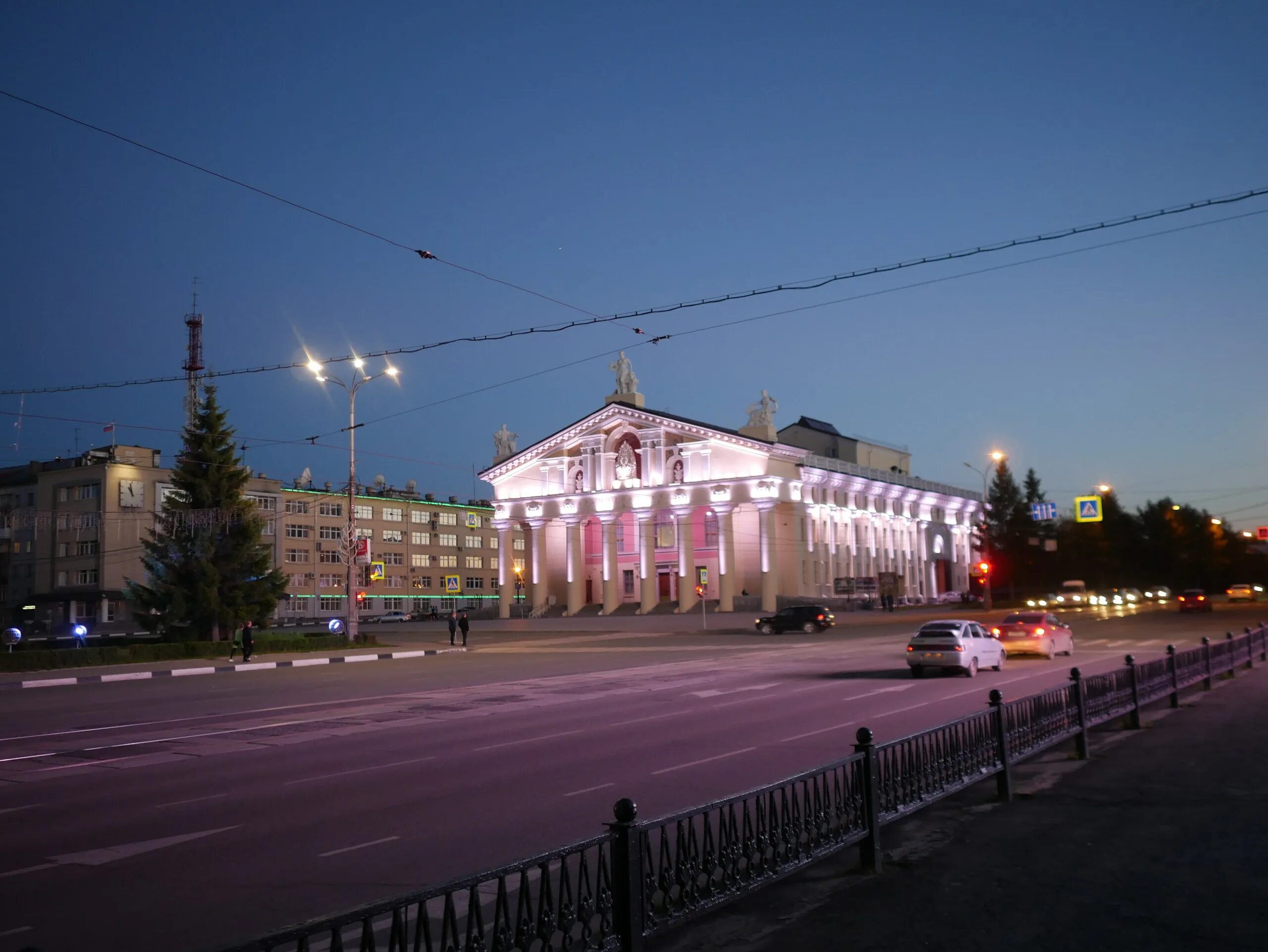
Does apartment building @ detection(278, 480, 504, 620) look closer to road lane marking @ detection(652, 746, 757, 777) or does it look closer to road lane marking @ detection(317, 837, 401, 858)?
road lane marking @ detection(652, 746, 757, 777)

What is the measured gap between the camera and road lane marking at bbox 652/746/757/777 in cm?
1211

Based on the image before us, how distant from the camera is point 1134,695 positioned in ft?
49.5

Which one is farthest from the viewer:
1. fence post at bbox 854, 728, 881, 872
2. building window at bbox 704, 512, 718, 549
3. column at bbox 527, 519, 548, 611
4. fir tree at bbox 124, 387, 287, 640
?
column at bbox 527, 519, 548, 611

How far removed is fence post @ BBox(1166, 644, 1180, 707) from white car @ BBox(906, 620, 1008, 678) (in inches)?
280

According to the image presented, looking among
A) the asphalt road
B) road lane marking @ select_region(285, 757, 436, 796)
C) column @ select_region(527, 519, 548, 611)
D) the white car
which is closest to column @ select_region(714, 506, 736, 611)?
column @ select_region(527, 519, 548, 611)

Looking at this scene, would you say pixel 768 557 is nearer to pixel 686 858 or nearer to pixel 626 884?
pixel 686 858

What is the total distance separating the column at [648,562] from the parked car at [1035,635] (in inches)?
1974

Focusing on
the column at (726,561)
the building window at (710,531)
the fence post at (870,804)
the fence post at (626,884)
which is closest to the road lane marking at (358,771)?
the fence post at (870,804)

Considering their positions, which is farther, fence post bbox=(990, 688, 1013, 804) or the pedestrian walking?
the pedestrian walking

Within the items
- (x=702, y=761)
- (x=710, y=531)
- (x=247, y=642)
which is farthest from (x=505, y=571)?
(x=702, y=761)

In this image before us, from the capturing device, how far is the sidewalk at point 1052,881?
20.5 ft

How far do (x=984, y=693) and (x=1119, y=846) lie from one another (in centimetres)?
1259

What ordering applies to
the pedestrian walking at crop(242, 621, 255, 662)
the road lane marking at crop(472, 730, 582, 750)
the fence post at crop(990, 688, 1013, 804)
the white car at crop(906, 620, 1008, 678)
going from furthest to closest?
the pedestrian walking at crop(242, 621, 255, 662)
the white car at crop(906, 620, 1008, 678)
the road lane marking at crop(472, 730, 582, 750)
the fence post at crop(990, 688, 1013, 804)

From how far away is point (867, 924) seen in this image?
6.49 metres
